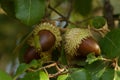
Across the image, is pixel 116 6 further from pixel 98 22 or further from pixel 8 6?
pixel 8 6

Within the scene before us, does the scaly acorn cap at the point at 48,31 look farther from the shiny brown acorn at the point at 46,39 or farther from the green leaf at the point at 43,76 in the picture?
the green leaf at the point at 43,76

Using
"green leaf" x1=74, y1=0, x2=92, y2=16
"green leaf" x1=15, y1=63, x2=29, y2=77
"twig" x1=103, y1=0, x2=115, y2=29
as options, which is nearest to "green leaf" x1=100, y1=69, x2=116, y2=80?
"green leaf" x1=15, y1=63, x2=29, y2=77

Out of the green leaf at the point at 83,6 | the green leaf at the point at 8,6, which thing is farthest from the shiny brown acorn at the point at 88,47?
the green leaf at the point at 83,6

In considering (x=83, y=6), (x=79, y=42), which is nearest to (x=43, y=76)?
(x=79, y=42)

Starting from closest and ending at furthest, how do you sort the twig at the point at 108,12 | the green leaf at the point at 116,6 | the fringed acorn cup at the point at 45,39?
the fringed acorn cup at the point at 45,39 < the twig at the point at 108,12 < the green leaf at the point at 116,6

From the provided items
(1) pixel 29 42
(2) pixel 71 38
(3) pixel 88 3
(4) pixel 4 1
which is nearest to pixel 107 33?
(2) pixel 71 38

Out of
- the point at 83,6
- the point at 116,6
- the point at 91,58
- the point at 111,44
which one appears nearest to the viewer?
the point at 91,58
